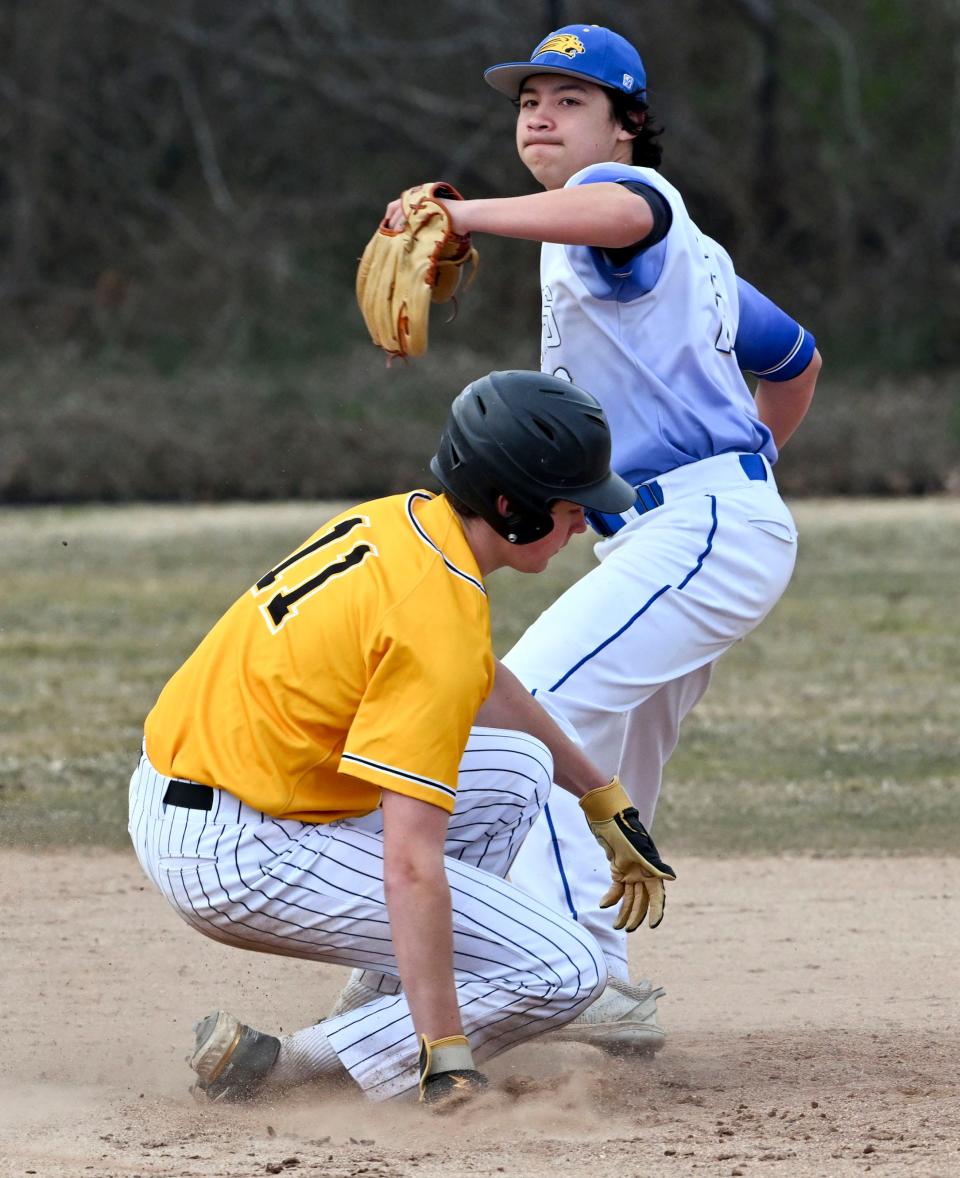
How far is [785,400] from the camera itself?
4.28 m

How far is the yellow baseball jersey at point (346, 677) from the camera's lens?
2.82 m

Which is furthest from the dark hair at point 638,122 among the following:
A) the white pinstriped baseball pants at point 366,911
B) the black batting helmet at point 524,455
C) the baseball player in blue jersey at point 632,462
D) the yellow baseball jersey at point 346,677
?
the white pinstriped baseball pants at point 366,911

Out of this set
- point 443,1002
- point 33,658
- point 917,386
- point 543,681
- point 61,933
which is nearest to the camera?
point 443,1002

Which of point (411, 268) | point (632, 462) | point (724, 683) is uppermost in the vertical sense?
point (411, 268)

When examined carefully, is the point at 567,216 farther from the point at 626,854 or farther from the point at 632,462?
the point at 626,854

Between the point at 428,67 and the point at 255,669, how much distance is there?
82.7 feet

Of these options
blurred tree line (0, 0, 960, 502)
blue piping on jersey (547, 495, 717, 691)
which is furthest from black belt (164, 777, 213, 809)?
blurred tree line (0, 0, 960, 502)

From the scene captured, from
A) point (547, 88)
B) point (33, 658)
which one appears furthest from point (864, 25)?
point (547, 88)

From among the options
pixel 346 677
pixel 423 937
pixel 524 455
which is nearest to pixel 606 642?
pixel 524 455

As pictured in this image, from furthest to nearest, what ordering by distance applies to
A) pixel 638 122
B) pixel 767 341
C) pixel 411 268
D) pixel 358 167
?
pixel 358 167 < pixel 767 341 < pixel 638 122 < pixel 411 268

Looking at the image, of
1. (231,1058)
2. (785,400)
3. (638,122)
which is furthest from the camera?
(785,400)

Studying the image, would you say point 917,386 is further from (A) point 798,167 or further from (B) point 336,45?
(B) point 336,45

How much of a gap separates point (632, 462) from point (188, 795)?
46.3 inches

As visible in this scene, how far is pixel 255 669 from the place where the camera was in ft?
9.75
